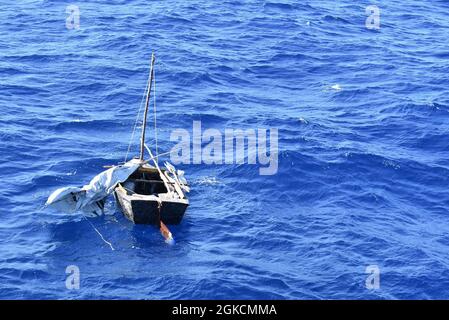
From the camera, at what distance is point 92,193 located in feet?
181

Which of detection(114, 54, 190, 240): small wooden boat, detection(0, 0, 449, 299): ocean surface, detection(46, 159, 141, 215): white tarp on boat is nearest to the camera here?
detection(0, 0, 449, 299): ocean surface

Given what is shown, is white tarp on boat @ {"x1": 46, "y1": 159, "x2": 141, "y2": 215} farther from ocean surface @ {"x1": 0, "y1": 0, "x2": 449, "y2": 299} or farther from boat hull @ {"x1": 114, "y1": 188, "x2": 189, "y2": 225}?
boat hull @ {"x1": 114, "y1": 188, "x2": 189, "y2": 225}

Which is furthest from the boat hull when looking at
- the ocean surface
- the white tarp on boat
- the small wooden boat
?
the white tarp on boat

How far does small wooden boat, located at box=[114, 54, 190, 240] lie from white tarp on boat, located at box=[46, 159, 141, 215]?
25.7 inches

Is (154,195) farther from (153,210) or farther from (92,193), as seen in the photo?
(92,193)

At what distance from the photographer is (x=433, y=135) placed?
67188 mm

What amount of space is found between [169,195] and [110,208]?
428 centimetres

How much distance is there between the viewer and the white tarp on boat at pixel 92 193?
5450 cm

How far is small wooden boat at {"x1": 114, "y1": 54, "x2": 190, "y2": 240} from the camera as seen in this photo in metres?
53.7

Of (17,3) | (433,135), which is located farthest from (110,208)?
(17,3)

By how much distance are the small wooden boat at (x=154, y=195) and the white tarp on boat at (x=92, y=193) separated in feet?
2.14

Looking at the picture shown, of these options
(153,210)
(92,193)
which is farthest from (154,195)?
(92,193)

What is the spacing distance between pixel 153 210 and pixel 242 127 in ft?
53.2

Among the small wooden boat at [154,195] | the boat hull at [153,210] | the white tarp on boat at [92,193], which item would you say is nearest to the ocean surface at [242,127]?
the boat hull at [153,210]
